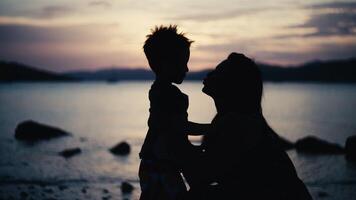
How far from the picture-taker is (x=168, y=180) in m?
4.32

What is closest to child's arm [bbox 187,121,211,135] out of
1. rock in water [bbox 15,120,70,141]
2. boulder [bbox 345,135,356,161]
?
boulder [bbox 345,135,356,161]

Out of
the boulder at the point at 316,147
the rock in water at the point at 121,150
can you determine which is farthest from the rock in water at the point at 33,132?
the boulder at the point at 316,147

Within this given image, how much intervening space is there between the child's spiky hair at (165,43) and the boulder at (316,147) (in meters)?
18.8

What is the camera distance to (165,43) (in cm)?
456

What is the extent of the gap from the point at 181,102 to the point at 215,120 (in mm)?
385

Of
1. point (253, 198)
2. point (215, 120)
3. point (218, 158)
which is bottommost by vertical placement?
point (253, 198)

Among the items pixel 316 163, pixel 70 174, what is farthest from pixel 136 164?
pixel 316 163

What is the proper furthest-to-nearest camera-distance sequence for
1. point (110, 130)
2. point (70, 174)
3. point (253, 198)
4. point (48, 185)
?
point (110, 130) → point (70, 174) → point (48, 185) → point (253, 198)

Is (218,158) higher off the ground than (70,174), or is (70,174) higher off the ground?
(218,158)

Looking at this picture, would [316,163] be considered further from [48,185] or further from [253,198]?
[253,198]

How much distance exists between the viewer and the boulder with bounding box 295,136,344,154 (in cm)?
2206

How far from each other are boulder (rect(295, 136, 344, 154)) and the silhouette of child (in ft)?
61.6

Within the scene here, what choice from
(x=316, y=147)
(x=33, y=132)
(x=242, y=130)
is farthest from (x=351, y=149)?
(x=33, y=132)

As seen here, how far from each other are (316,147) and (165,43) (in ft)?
64.2
